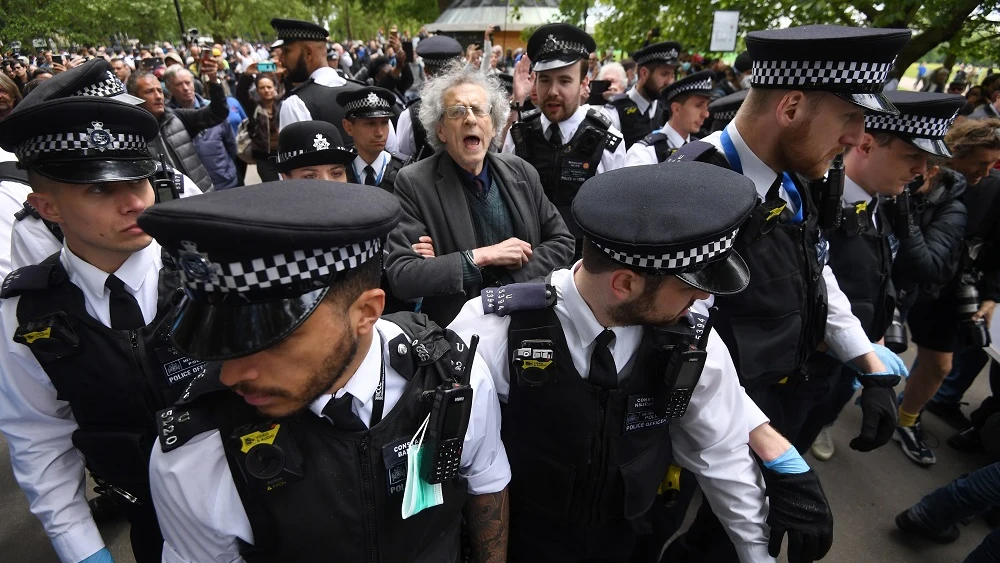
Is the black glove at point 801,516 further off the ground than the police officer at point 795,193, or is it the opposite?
the police officer at point 795,193

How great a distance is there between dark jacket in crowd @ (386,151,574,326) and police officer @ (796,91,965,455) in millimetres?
1420

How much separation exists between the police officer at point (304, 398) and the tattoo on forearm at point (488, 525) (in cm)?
13

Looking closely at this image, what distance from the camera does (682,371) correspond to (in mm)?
1541

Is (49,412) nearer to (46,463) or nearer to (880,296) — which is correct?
(46,463)

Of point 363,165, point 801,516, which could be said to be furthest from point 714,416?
point 363,165

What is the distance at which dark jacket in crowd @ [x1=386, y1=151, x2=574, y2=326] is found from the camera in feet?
7.77

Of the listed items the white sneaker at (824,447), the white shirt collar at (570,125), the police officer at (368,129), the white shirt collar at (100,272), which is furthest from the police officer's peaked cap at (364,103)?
the white sneaker at (824,447)

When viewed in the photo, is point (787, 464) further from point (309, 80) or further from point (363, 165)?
point (309, 80)

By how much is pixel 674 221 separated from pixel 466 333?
29.7 inches

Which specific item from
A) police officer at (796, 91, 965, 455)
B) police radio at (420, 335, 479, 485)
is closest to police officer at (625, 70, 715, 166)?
police officer at (796, 91, 965, 455)

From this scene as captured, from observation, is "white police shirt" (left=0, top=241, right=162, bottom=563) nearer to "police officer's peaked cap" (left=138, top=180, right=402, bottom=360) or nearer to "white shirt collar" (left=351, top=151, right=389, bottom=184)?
"police officer's peaked cap" (left=138, top=180, right=402, bottom=360)

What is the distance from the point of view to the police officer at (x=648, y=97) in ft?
19.3

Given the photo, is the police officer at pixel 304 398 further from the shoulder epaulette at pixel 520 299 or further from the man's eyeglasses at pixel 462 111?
the man's eyeglasses at pixel 462 111

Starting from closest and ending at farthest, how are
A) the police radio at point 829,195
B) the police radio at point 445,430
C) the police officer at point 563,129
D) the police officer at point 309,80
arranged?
the police radio at point 445,430 → the police radio at point 829,195 → the police officer at point 563,129 → the police officer at point 309,80
